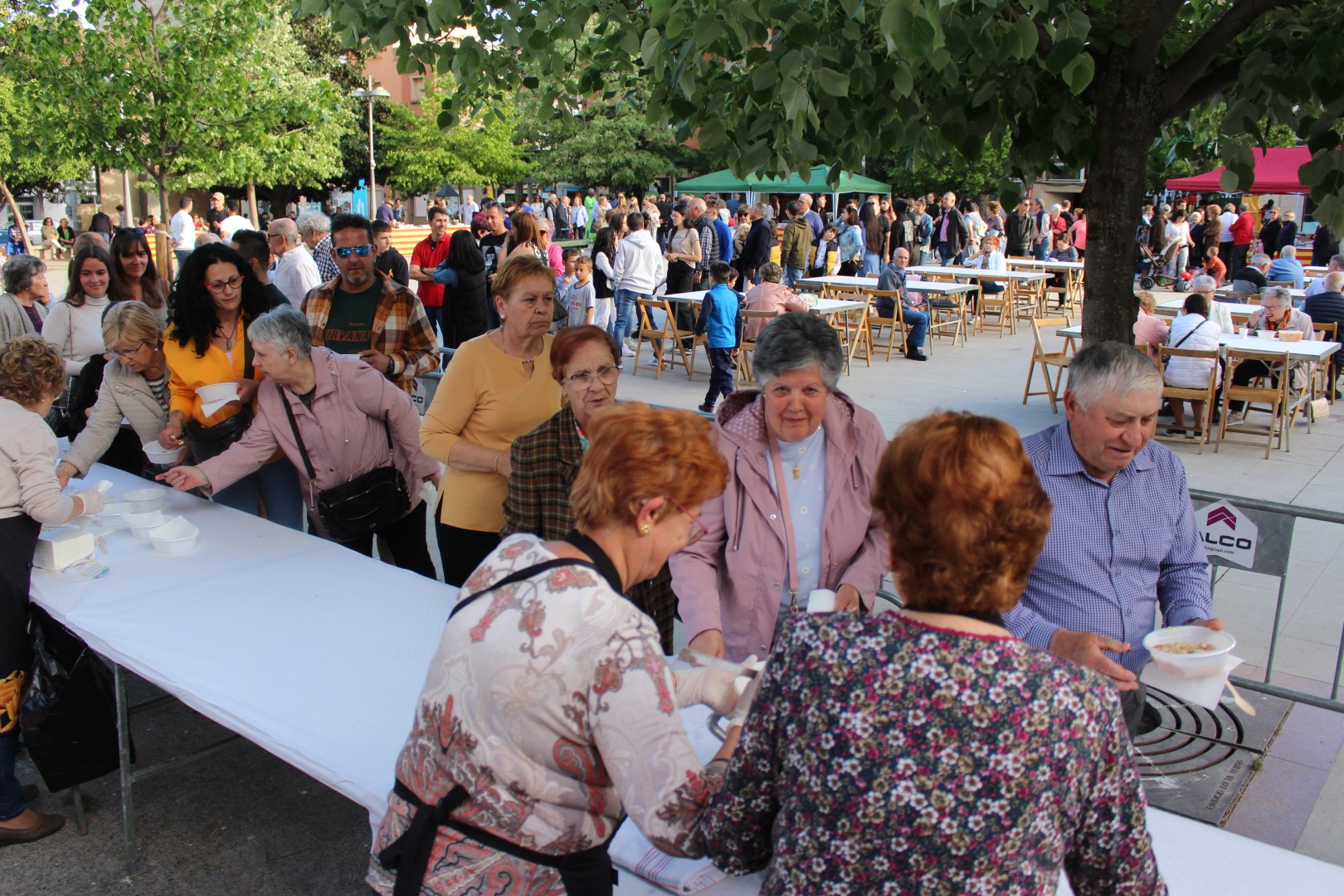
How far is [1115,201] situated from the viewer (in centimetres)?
359

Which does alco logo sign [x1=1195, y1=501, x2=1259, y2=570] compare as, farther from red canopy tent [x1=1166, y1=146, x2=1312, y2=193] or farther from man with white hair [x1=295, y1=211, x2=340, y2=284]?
red canopy tent [x1=1166, y1=146, x2=1312, y2=193]

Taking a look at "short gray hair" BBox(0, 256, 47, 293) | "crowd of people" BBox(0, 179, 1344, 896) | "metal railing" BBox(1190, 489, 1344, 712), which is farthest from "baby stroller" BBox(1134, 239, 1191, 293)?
"short gray hair" BBox(0, 256, 47, 293)

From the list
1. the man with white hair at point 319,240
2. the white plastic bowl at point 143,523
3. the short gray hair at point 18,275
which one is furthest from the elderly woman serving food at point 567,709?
the man with white hair at point 319,240

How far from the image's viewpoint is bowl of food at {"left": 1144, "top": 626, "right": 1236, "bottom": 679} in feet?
7.28

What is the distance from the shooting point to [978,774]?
1.27 metres

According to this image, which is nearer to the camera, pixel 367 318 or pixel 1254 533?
pixel 1254 533

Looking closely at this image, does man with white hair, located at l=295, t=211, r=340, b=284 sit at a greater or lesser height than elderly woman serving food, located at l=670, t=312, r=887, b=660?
greater

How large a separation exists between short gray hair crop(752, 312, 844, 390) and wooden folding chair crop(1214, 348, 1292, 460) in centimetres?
721

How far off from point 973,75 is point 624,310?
8.50 metres

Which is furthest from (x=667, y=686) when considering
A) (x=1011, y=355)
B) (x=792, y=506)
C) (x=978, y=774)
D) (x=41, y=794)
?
(x=1011, y=355)

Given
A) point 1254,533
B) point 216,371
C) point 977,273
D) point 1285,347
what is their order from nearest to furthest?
point 1254,533 < point 216,371 < point 1285,347 < point 977,273

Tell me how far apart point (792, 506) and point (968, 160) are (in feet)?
5.95

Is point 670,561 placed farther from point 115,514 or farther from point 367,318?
point 367,318

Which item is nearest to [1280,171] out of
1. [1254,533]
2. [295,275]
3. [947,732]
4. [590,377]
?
[295,275]
